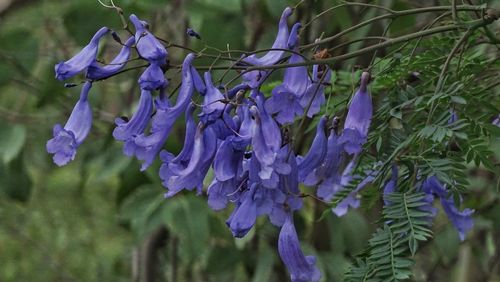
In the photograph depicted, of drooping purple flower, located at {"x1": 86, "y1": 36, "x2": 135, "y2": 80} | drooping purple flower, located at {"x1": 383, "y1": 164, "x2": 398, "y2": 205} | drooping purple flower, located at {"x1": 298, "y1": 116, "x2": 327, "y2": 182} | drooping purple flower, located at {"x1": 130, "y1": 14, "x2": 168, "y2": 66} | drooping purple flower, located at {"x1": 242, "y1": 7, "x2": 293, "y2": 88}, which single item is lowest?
drooping purple flower, located at {"x1": 383, "y1": 164, "x2": 398, "y2": 205}

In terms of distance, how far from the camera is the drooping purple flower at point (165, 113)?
112cm

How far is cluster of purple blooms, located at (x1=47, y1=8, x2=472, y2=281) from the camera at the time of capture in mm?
1102

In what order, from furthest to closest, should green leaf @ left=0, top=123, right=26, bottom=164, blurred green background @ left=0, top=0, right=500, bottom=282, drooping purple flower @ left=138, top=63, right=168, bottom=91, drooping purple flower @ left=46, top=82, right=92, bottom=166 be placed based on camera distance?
green leaf @ left=0, top=123, right=26, bottom=164 < blurred green background @ left=0, top=0, right=500, bottom=282 < drooping purple flower @ left=46, top=82, right=92, bottom=166 < drooping purple flower @ left=138, top=63, right=168, bottom=91

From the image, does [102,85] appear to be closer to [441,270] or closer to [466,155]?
[441,270]

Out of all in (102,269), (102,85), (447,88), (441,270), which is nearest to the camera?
(447,88)

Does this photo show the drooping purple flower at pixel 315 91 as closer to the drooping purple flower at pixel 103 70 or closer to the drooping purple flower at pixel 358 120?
the drooping purple flower at pixel 358 120

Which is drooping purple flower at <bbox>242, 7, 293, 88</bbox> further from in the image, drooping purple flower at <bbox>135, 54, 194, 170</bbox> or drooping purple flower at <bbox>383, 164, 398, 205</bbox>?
drooping purple flower at <bbox>383, 164, 398, 205</bbox>

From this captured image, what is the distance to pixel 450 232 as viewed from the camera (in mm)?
2537

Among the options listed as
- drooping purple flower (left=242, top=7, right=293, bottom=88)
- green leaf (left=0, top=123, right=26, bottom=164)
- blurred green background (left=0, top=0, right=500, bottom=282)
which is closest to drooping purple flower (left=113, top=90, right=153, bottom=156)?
drooping purple flower (left=242, top=7, right=293, bottom=88)

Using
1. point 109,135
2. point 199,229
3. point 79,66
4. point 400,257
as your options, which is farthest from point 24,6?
point 400,257

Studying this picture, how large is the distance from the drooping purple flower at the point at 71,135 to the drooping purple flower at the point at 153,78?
0.37ft

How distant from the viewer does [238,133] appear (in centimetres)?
112

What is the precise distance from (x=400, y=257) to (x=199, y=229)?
1.31 m

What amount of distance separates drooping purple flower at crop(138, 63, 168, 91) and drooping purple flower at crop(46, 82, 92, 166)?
4.4 inches
